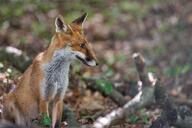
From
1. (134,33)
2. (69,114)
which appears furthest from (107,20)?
(69,114)

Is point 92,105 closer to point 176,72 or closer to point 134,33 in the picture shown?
point 176,72

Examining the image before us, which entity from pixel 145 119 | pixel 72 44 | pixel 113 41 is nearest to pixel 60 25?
pixel 72 44

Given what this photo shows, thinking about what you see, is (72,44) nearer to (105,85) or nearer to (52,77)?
(52,77)

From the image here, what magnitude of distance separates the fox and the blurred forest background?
1049 mm

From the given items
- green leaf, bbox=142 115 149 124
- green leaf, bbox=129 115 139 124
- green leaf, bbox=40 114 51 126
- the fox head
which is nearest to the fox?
the fox head

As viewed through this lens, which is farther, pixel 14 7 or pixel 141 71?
pixel 14 7

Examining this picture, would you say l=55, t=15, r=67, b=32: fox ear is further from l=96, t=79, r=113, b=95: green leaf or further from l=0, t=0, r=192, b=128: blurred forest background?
l=96, t=79, r=113, b=95: green leaf

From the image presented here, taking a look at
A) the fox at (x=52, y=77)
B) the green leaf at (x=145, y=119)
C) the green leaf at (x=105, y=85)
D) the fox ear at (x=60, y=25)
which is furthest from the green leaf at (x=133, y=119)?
the fox ear at (x=60, y=25)

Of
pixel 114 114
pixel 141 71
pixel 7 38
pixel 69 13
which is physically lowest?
pixel 114 114

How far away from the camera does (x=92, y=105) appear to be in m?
10.2

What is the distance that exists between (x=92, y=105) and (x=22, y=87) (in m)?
2.22

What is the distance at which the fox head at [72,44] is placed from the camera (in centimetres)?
766

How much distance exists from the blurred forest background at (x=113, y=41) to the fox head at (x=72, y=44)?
1640mm

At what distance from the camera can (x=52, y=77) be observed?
8.00 meters
